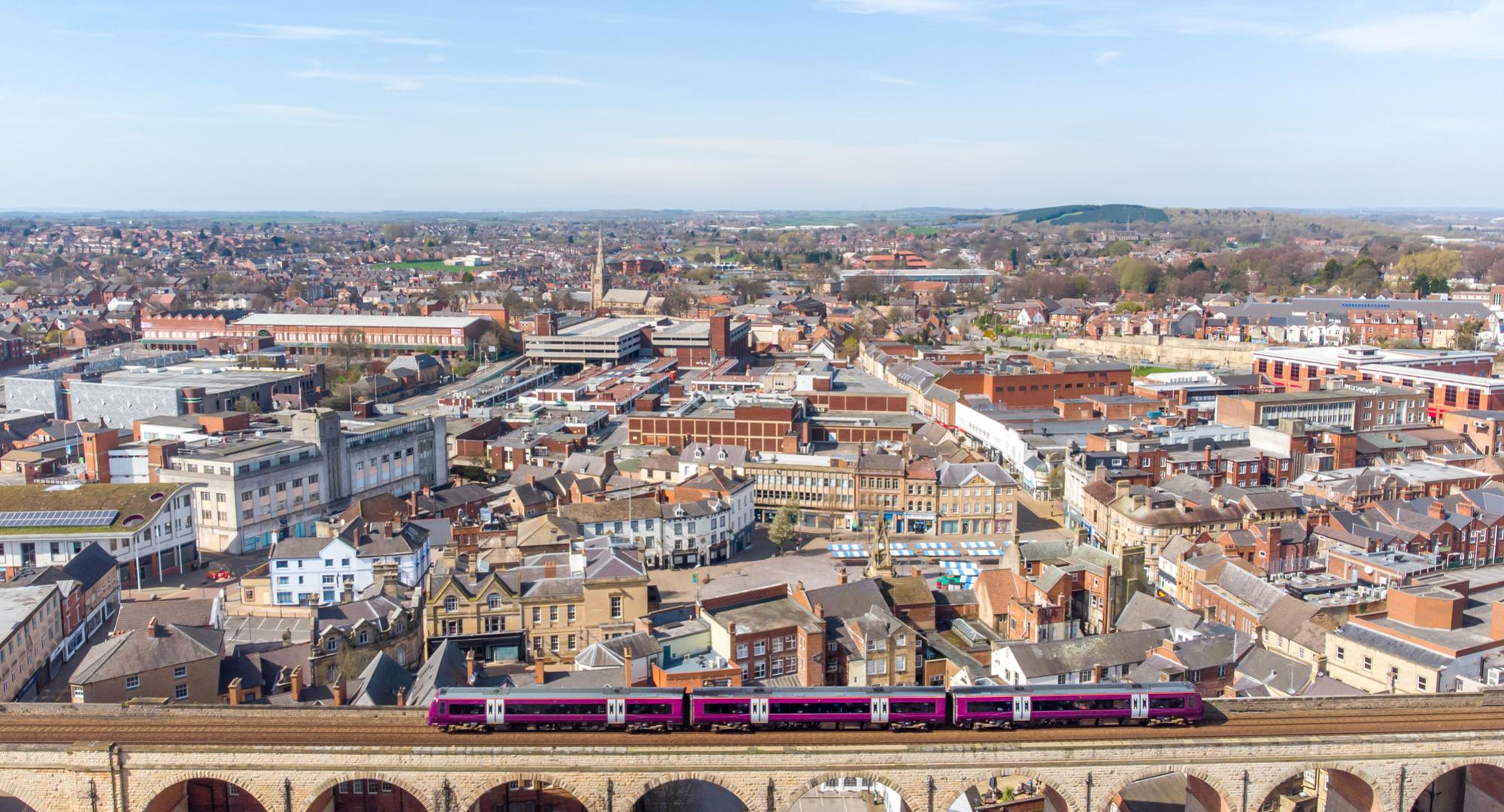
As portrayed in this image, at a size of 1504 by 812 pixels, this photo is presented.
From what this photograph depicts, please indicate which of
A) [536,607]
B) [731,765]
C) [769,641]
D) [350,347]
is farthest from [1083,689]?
[350,347]

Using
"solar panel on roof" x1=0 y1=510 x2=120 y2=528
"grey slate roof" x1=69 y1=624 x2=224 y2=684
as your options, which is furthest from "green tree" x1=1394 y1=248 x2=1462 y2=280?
"grey slate roof" x1=69 y1=624 x2=224 y2=684

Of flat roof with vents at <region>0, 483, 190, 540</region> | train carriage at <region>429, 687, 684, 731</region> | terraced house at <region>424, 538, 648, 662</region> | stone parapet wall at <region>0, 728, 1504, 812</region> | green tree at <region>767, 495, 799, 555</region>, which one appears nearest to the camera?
stone parapet wall at <region>0, 728, 1504, 812</region>

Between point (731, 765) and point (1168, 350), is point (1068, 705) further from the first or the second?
point (1168, 350)

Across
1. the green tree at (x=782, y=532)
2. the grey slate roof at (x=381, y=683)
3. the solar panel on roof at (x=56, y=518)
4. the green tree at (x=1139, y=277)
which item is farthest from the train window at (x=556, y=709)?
the green tree at (x=1139, y=277)

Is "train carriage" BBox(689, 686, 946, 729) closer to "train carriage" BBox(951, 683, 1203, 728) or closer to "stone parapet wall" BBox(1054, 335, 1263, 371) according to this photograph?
"train carriage" BBox(951, 683, 1203, 728)

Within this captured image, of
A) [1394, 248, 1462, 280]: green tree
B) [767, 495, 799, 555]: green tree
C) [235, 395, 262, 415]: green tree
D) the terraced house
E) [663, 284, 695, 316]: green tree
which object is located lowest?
[767, 495, 799, 555]: green tree

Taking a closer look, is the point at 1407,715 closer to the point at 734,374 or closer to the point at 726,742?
the point at 726,742
